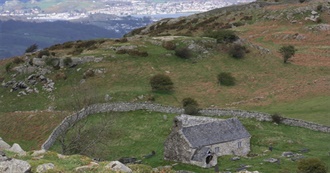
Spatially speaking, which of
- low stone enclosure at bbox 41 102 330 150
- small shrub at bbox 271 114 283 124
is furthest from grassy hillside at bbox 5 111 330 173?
low stone enclosure at bbox 41 102 330 150

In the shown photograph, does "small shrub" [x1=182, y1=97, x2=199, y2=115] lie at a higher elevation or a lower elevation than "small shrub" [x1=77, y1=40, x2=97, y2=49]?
lower

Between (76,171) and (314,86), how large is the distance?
186ft

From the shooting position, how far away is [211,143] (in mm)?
49719

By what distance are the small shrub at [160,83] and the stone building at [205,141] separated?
64.2 feet

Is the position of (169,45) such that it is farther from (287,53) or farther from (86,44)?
(287,53)

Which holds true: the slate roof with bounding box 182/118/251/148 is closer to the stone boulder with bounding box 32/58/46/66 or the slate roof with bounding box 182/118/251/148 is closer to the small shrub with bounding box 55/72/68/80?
the small shrub with bounding box 55/72/68/80

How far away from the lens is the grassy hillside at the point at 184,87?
5519 centimetres

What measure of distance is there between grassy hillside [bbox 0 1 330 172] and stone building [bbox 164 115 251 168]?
1.68 meters

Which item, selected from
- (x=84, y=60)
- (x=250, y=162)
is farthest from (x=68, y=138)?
(x=84, y=60)

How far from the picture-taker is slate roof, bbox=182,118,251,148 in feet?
163

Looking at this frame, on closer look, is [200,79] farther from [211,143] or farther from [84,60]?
[211,143]

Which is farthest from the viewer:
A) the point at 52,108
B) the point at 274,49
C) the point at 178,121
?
the point at 274,49

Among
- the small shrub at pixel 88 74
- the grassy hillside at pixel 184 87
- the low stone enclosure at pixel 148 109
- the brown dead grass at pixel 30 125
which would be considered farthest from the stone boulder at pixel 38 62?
the low stone enclosure at pixel 148 109

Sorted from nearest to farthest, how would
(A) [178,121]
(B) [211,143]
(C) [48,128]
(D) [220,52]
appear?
1. (B) [211,143]
2. (A) [178,121]
3. (C) [48,128]
4. (D) [220,52]
